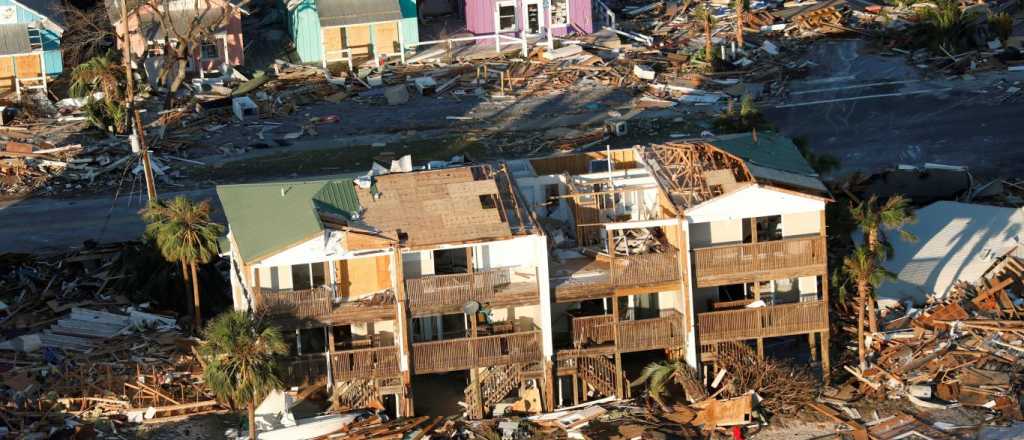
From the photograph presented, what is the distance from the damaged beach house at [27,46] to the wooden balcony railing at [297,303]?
33.0 meters

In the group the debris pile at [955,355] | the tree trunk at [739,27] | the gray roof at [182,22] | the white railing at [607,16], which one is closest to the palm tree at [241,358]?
the debris pile at [955,355]

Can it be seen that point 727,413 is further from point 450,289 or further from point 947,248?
point 947,248

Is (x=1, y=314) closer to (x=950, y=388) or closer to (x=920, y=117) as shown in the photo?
(x=950, y=388)

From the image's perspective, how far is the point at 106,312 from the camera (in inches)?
2425

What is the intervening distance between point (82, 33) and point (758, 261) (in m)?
39.8

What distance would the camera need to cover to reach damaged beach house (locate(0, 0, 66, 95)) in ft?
277

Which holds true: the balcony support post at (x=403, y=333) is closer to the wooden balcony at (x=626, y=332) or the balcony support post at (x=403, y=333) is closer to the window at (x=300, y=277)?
the window at (x=300, y=277)

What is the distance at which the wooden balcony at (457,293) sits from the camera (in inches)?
2183

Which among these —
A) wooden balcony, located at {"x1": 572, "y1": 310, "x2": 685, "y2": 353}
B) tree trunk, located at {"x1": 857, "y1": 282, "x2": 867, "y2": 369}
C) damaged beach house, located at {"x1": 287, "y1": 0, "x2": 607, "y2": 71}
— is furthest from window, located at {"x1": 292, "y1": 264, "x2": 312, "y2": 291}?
damaged beach house, located at {"x1": 287, "y1": 0, "x2": 607, "y2": 71}

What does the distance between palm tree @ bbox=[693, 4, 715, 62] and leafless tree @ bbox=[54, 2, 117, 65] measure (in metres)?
25.0

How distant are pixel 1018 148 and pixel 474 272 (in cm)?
2747

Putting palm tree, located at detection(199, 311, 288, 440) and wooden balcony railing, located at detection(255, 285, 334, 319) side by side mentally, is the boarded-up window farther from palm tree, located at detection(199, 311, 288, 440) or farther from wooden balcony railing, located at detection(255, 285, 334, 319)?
palm tree, located at detection(199, 311, 288, 440)

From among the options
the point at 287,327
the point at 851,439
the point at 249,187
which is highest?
the point at 249,187

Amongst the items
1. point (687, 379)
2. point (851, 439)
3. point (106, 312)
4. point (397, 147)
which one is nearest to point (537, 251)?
point (687, 379)
